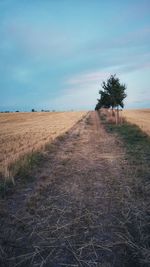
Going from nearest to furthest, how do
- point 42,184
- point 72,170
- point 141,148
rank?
1. point 42,184
2. point 72,170
3. point 141,148

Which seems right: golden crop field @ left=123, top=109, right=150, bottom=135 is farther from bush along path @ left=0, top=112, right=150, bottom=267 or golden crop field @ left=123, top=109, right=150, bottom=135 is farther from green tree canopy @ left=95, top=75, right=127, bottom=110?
bush along path @ left=0, top=112, right=150, bottom=267

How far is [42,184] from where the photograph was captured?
25.7 feet

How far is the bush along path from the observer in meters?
4.13

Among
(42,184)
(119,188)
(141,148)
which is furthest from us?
(141,148)

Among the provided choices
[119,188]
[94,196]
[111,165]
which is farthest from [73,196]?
[111,165]

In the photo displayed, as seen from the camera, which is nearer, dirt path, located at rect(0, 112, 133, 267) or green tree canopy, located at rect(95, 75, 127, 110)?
dirt path, located at rect(0, 112, 133, 267)

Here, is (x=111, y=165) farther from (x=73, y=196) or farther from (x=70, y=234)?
(x=70, y=234)

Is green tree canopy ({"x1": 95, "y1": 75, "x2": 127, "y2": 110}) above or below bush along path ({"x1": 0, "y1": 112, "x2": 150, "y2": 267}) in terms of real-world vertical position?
above

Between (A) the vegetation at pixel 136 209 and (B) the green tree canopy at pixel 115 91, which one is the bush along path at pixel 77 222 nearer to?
(A) the vegetation at pixel 136 209

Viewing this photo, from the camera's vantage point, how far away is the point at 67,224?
5.17 metres

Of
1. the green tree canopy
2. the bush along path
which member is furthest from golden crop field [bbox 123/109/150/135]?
the bush along path

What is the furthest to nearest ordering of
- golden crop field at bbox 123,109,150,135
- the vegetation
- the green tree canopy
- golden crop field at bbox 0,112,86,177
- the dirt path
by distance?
1. the green tree canopy
2. golden crop field at bbox 123,109,150,135
3. golden crop field at bbox 0,112,86,177
4. the vegetation
5. the dirt path

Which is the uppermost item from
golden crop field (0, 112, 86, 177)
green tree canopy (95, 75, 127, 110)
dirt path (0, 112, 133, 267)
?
green tree canopy (95, 75, 127, 110)

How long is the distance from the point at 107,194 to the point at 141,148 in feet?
24.7
